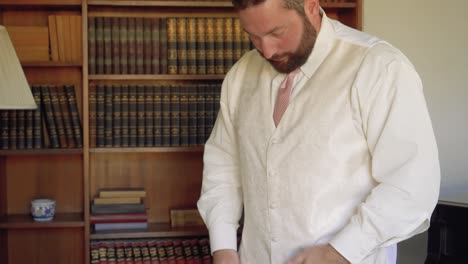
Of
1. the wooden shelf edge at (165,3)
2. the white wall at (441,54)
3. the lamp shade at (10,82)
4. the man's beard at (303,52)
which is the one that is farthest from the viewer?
the white wall at (441,54)

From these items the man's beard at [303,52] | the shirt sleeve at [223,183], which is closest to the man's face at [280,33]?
the man's beard at [303,52]

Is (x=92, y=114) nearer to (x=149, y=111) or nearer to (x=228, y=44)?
(x=149, y=111)

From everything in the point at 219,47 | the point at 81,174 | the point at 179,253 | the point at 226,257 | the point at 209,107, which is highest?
the point at 219,47

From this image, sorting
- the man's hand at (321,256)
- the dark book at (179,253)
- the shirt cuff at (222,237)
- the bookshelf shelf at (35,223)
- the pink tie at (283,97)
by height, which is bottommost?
the dark book at (179,253)

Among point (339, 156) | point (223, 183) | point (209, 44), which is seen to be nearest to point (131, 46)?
point (209, 44)

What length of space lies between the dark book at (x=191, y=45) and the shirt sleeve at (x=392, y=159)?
166cm

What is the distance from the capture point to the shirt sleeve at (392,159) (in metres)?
1.38

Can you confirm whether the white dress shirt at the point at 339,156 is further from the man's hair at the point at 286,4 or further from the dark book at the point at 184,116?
the dark book at the point at 184,116

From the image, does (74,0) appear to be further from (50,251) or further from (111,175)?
(50,251)

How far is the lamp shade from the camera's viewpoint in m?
1.87

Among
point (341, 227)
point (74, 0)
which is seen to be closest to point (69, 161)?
point (74, 0)

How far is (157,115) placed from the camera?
3035 millimetres

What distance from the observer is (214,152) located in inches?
72.1

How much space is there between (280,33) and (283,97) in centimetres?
17
